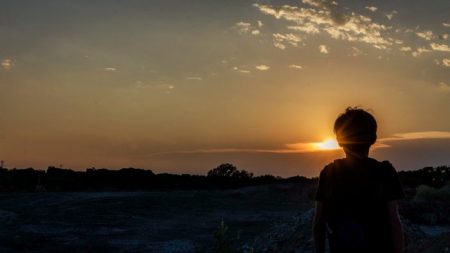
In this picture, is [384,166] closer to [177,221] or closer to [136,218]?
[177,221]

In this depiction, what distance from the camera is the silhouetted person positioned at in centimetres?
400

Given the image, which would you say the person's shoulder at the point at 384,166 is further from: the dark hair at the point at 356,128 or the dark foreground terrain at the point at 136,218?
the dark foreground terrain at the point at 136,218

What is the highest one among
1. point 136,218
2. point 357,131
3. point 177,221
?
point 357,131

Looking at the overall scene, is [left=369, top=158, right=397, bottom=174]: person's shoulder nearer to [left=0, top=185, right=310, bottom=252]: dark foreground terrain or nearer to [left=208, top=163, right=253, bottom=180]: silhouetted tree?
[left=0, top=185, right=310, bottom=252]: dark foreground terrain

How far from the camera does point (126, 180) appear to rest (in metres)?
43.2

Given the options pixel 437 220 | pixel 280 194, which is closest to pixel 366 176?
pixel 437 220

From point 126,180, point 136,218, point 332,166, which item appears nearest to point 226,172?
point 126,180

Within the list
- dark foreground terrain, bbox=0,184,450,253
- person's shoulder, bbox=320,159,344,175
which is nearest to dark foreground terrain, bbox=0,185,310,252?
dark foreground terrain, bbox=0,184,450,253

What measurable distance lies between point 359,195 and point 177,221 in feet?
64.9

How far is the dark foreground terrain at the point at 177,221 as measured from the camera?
1702cm

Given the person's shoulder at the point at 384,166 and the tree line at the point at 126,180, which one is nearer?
the person's shoulder at the point at 384,166

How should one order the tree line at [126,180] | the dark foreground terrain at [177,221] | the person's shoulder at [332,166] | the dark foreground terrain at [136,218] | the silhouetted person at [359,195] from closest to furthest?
the silhouetted person at [359,195]
the person's shoulder at [332,166]
the dark foreground terrain at [177,221]
the dark foreground terrain at [136,218]
the tree line at [126,180]

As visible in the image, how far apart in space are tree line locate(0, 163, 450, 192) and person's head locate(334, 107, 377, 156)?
34.0 metres

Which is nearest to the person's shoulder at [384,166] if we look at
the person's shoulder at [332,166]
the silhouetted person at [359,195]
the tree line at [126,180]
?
the silhouetted person at [359,195]
